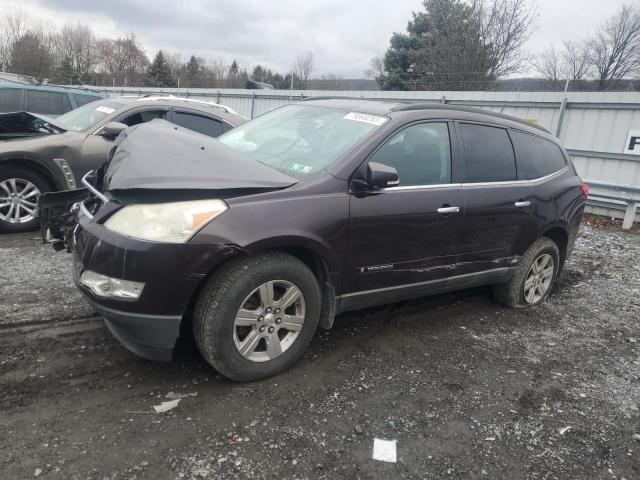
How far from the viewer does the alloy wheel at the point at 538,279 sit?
4645 millimetres

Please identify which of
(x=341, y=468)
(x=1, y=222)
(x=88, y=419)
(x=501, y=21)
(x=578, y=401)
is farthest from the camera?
(x=501, y=21)

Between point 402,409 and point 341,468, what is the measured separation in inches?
26.7

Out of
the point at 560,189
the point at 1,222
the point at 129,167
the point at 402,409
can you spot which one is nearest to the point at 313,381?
the point at 402,409

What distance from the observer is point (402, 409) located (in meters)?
2.88

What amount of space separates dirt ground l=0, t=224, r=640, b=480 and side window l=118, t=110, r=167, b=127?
Answer: 9.00ft

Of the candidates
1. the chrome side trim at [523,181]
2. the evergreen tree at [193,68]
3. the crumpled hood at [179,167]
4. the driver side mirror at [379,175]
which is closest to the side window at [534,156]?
the chrome side trim at [523,181]

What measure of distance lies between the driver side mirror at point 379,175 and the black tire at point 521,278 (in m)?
2.10

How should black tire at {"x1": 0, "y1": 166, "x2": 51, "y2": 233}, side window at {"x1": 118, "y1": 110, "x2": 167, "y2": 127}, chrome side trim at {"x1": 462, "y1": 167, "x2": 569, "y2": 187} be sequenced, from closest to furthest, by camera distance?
chrome side trim at {"x1": 462, "y1": 167, "x2": 569, "y2": 187} → black tire at {"x1": 0, "y1": 166, "x2": 51, "y2": 233} → side window at {"x1": 118, "y1": 110, "x2": 167, "y2": 127}

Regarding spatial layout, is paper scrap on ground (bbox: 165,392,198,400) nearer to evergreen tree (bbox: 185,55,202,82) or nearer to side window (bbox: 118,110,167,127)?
side window (bbox: 118,110,167,127)

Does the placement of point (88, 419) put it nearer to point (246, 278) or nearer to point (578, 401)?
point (246, 278)

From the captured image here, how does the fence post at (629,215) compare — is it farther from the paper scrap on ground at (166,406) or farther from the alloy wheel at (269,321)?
the paper scrap on ground at (166,406)

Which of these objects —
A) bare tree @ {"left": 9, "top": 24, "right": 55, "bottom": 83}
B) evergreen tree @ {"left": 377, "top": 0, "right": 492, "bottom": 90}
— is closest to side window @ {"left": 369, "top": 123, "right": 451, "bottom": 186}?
evergreen tree @ {"left": 377, "top": 0, "right": 492, "bottom": 90}

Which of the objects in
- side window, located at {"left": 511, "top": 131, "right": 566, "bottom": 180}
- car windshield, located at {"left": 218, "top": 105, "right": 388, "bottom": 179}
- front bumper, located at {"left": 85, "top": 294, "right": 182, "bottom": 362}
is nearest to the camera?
front bumper, located at {"left": 85, "top": 294, "right": 182, "bottom": 362}

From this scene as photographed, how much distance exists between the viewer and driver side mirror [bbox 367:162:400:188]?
3004 millimetres
